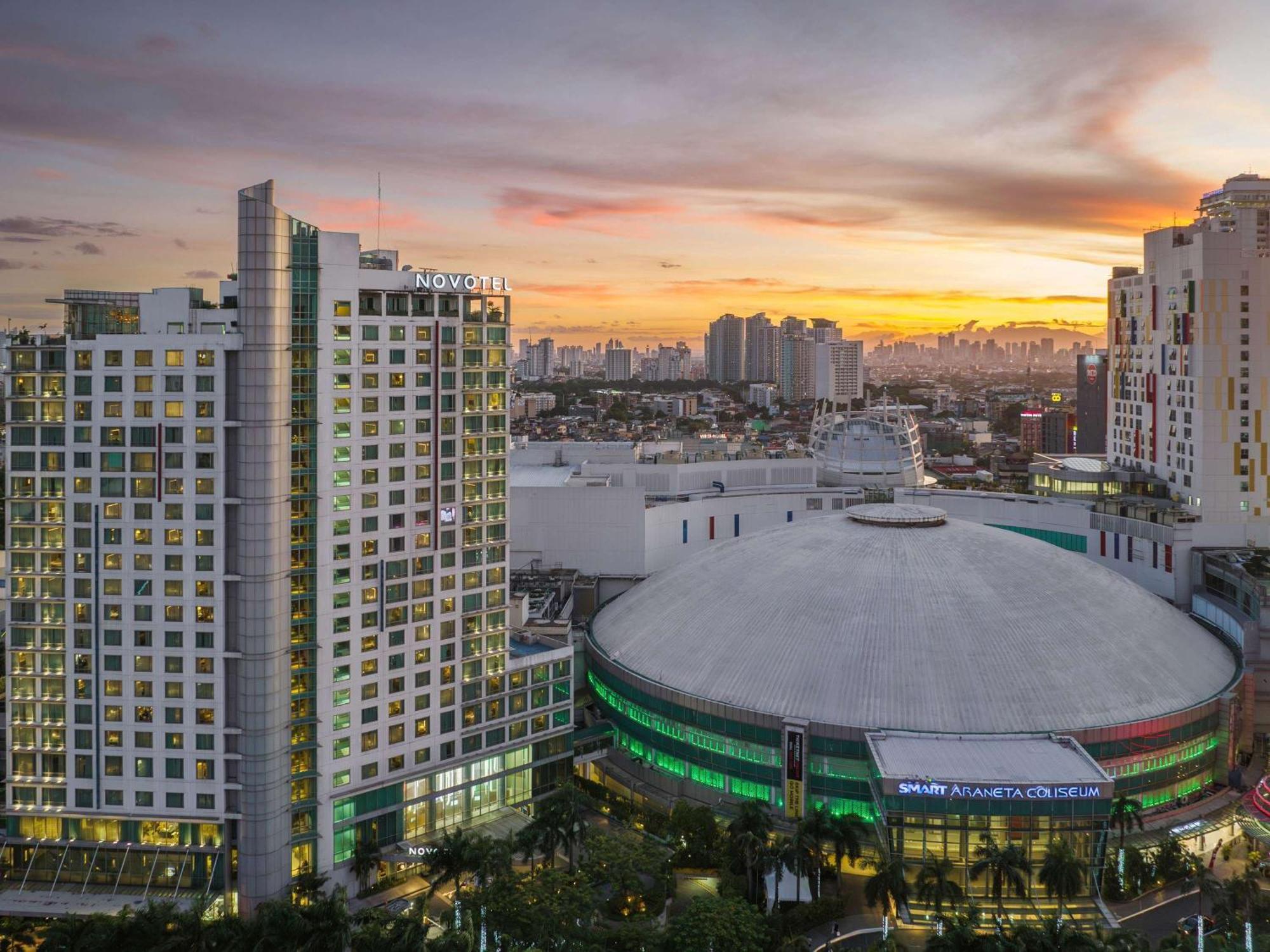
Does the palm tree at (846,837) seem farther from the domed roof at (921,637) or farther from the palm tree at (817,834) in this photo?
the domed roof at (921,637)

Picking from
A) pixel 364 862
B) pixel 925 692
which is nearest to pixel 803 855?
pixel 925 692

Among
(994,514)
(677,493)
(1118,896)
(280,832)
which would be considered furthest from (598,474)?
(1118,896)

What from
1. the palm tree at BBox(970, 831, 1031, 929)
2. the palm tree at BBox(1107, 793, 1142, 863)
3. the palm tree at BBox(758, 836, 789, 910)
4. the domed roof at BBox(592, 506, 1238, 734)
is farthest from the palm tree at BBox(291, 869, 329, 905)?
the palm tree at BBox(1107, 793, 1142, 863)

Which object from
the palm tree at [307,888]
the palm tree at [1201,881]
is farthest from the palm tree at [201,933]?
the palm tree at [1201,881]

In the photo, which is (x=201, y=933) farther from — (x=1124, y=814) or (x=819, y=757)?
(x=1124, y=814)

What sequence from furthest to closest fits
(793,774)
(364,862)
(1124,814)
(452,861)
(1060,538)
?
(1060,538), (793,774), (1124,814), (364,862), (452,861)

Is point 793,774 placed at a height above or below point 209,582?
below

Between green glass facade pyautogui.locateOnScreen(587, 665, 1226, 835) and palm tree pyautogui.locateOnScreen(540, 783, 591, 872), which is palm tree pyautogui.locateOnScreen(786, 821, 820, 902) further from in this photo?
palm tree pyautogui.locateOnScreen(540, 783, 591, 872)
